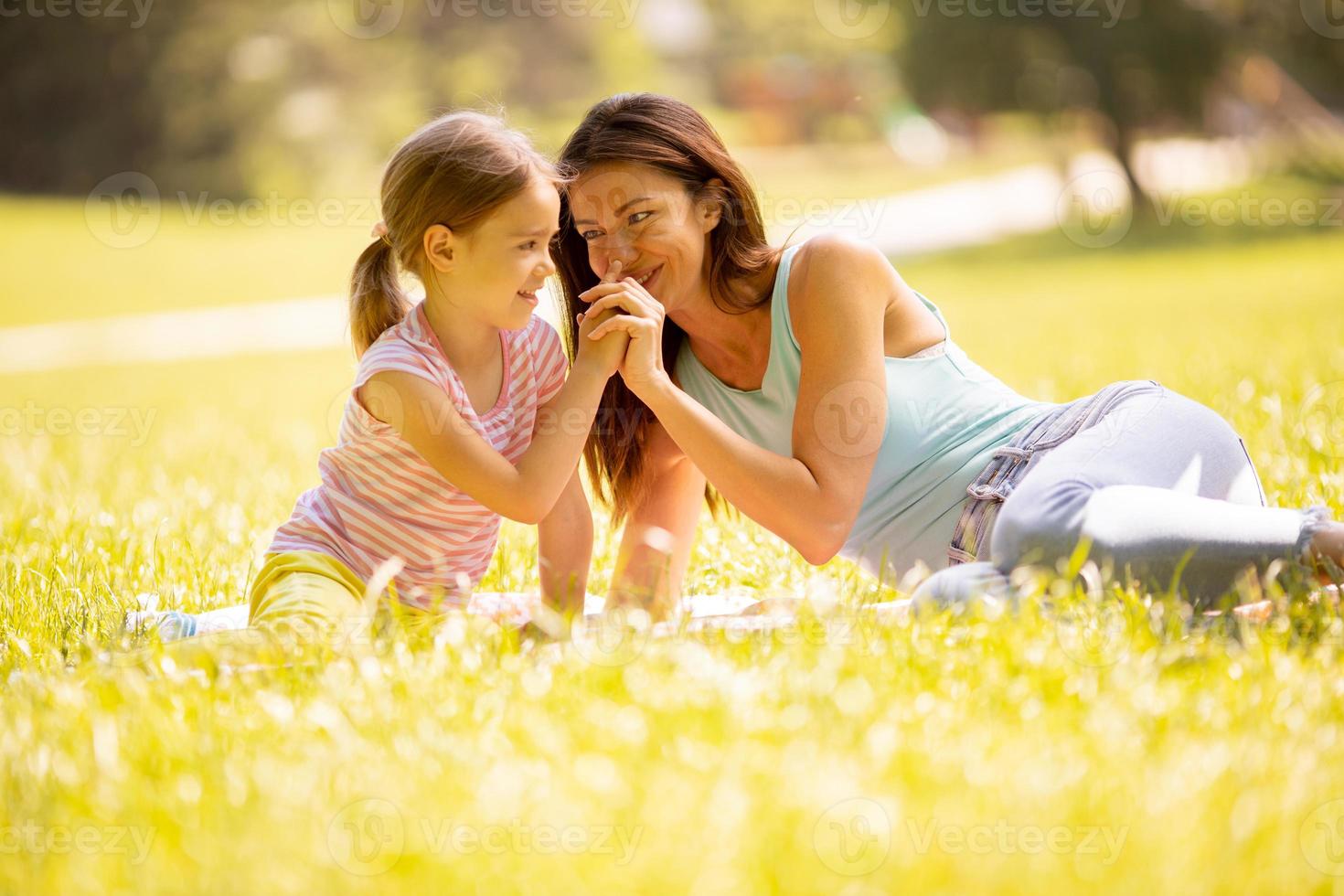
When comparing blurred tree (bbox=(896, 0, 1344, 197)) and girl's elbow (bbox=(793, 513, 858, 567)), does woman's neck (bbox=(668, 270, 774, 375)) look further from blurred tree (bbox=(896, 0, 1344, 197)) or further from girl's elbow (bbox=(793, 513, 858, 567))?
blurred tree (bbox=(896, 0, 1344, 197))

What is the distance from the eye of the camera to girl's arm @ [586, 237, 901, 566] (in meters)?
3.08

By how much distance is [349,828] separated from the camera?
1.92m

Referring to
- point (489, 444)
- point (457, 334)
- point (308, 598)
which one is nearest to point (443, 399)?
point (489, 444)

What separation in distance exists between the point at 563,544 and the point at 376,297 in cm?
84

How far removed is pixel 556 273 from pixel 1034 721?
192cm

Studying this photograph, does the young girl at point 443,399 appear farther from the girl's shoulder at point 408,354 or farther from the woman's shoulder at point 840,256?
the woman's shoulder at point 840,256

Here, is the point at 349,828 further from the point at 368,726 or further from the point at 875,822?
the point at 875,822

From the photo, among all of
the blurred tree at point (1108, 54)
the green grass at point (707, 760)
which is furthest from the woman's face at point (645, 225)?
the blurred tree at point (1108, 54)

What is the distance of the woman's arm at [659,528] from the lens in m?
3.46

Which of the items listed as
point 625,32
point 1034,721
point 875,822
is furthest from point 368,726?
point 625,32

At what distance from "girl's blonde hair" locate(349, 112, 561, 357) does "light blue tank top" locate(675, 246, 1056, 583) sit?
77 cm

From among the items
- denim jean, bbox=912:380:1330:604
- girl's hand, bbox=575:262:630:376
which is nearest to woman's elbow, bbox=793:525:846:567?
denim jean, bbox=912:380:1330:604

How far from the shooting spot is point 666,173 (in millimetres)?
3322

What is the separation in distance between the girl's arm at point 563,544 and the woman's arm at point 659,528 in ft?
0.39
